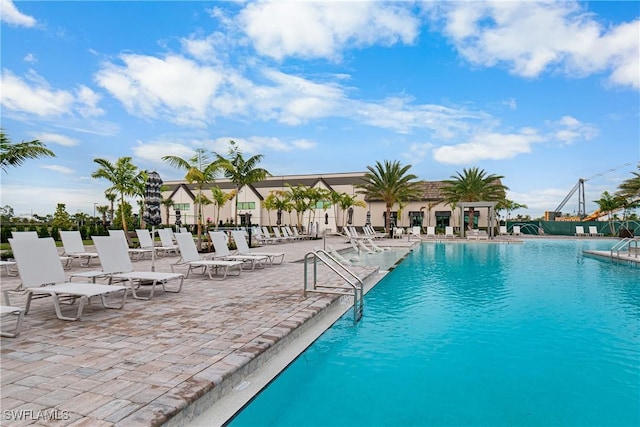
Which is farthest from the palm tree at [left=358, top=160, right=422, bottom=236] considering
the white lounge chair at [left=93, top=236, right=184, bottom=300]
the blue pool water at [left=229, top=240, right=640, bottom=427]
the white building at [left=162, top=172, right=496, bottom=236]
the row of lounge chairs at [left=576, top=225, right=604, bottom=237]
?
the white lounge chair at [left=93, top=236, right=184, bottom=300]

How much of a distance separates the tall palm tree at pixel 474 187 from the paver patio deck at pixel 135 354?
3364cm

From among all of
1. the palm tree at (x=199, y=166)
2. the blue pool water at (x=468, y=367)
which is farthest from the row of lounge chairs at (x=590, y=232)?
the palm tree at (x=199, y=166)

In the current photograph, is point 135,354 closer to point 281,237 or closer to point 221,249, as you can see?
point 221,249

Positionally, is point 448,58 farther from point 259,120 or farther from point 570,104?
point 259,120

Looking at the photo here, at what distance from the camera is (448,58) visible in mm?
18844

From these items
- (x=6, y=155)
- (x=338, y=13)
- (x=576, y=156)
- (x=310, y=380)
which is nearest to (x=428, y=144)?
(x=576, y=156)

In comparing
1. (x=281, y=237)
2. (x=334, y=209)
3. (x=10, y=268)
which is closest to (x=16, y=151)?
(x=10, y=268)

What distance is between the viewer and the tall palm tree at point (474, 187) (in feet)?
123

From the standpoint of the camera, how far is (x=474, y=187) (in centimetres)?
3738

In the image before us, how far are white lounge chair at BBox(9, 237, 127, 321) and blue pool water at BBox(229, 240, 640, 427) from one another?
3.04 metres

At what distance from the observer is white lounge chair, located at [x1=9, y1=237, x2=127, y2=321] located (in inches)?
210

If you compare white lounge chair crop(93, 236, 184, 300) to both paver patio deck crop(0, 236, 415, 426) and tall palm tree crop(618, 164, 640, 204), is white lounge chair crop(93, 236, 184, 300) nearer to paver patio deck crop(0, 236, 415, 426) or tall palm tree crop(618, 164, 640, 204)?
paver patio deck crop(0, 236, 415, 426)

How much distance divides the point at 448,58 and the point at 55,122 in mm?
18406

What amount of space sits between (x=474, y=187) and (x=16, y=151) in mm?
35013
